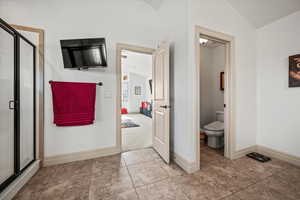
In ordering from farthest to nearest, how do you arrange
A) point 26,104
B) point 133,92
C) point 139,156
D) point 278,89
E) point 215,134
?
point 133,92
point 215,134
point 139,156
point 278,89
point 26,104

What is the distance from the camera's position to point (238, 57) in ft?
6.79

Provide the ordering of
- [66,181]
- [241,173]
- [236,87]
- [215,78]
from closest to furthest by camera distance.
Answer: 1. [66,181]
2. [241,173]
3. [236,87]
4. [215,78]

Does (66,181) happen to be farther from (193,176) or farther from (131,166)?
(193,176)

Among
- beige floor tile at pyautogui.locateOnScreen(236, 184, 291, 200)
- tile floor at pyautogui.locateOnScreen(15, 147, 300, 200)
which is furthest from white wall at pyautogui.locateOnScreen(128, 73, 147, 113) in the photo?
beige floor tile at pyautogui.locateOnScreen(236, 184, 291, 200)

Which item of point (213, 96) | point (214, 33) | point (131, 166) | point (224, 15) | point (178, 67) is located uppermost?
point (224, 15)

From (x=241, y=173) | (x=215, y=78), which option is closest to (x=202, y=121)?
(x=215, y=78)

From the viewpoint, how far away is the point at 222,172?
5.40 feet

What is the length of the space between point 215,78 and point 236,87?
1361 mm

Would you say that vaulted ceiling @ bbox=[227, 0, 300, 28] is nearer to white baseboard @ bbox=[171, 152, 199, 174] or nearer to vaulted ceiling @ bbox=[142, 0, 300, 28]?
vaulted ceiling @ bbox=[142, 0, 300, 28]

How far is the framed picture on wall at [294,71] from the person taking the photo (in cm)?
180

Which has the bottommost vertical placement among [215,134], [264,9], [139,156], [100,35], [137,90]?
[139,156]

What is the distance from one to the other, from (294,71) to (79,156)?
12.1 feet

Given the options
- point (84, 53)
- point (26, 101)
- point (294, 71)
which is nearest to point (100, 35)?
point (84, 53)

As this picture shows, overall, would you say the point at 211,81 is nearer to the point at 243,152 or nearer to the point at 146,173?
the point at 243,152
